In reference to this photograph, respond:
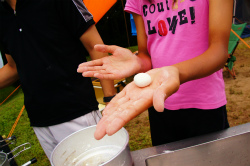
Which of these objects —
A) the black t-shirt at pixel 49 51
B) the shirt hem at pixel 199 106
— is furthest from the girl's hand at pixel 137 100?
the black t-shirt at pixel 49 51

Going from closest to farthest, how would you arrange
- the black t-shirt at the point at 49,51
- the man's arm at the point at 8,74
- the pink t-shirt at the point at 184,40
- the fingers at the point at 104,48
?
the fingers at the point at 104,48
the pink t-shirt at the point at 184,40
the black t-shirt at the point at 49,51
the man's arm at the point at 8,74

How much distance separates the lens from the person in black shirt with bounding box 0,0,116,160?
1266 millimetres

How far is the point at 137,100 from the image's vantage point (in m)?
0.74

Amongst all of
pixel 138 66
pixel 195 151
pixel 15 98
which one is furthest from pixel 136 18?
pixel 15 98

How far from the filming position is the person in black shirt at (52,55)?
127cm

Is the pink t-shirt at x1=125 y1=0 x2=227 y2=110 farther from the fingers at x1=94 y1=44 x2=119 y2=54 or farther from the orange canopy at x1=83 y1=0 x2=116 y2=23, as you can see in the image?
the orange canopy at x1=83 y1=0 x2=116 y2=23

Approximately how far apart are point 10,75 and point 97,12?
82.5 inches

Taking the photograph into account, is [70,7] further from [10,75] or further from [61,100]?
[10,75]

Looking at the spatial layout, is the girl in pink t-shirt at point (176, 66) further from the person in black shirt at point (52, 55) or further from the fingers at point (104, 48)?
the person in black shirt at point (52, 55)

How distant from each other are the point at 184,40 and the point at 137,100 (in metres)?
0.51

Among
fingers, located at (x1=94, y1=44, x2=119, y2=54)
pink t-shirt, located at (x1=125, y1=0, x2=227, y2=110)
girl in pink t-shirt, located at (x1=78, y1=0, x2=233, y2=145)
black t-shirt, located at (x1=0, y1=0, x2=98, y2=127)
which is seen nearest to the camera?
girl in pink t-shirt, located at (x1=78, y1=0, x2=233, y2=145)

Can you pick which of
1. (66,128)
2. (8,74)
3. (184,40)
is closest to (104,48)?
(184,40)

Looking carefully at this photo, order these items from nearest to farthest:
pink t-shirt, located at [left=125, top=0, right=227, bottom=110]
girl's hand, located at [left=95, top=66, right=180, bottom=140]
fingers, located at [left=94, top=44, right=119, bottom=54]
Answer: girl's hand, located at [left=95, top=66, right=180, bottom=140], fingers, located at [left=94, top=44, right=119, bottom=54], pink t-shirt, located at [left=125, top=0, right=227, bottom=110]

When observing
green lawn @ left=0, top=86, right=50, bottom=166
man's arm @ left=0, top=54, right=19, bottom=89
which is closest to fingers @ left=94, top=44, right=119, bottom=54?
man's arm @ left=0, top=54, right=19, bottom=89
